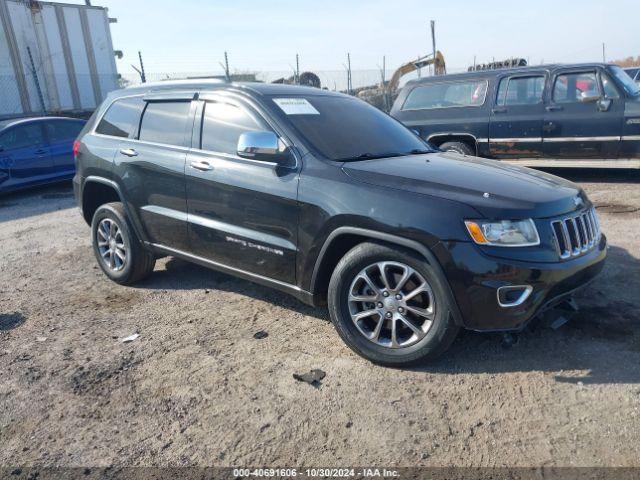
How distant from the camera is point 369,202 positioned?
123 inches

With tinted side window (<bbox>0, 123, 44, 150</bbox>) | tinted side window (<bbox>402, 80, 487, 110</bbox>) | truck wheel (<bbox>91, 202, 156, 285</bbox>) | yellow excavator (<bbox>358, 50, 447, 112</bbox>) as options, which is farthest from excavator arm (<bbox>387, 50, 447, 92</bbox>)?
truck wheel (<bbox>91, 202, 156, 285</bbox>)

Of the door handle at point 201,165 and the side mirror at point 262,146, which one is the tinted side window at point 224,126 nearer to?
the door handle at point 201,165

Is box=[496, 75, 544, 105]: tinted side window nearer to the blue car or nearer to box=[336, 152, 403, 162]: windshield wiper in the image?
box=[336, 152, 403, 162]: windshield wiper

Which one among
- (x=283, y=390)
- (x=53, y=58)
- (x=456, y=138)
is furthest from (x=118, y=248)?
(x=53, y=58)

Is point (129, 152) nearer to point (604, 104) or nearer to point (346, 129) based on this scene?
point (346, 129)

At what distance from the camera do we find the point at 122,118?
191 inches

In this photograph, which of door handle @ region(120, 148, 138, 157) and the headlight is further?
door handle @ region(120, 148, 138, 157)

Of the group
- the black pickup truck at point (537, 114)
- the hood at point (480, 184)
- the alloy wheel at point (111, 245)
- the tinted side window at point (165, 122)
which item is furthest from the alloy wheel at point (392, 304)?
the black pickup truck at point (537, 114)

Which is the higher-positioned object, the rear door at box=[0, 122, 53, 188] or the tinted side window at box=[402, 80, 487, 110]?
the tinted side window at box=[402, 80, 487, 110]

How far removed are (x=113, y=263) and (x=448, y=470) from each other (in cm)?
372

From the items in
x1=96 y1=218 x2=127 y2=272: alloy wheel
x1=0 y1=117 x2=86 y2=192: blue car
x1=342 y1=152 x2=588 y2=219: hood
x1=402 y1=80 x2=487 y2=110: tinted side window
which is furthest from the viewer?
x1=0 y1=117 x2=86 y2=192: blue car

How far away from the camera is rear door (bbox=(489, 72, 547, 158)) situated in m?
8.39

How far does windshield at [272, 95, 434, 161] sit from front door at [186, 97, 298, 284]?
285 mm

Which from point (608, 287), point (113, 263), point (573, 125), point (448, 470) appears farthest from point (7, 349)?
point (573, 125)
